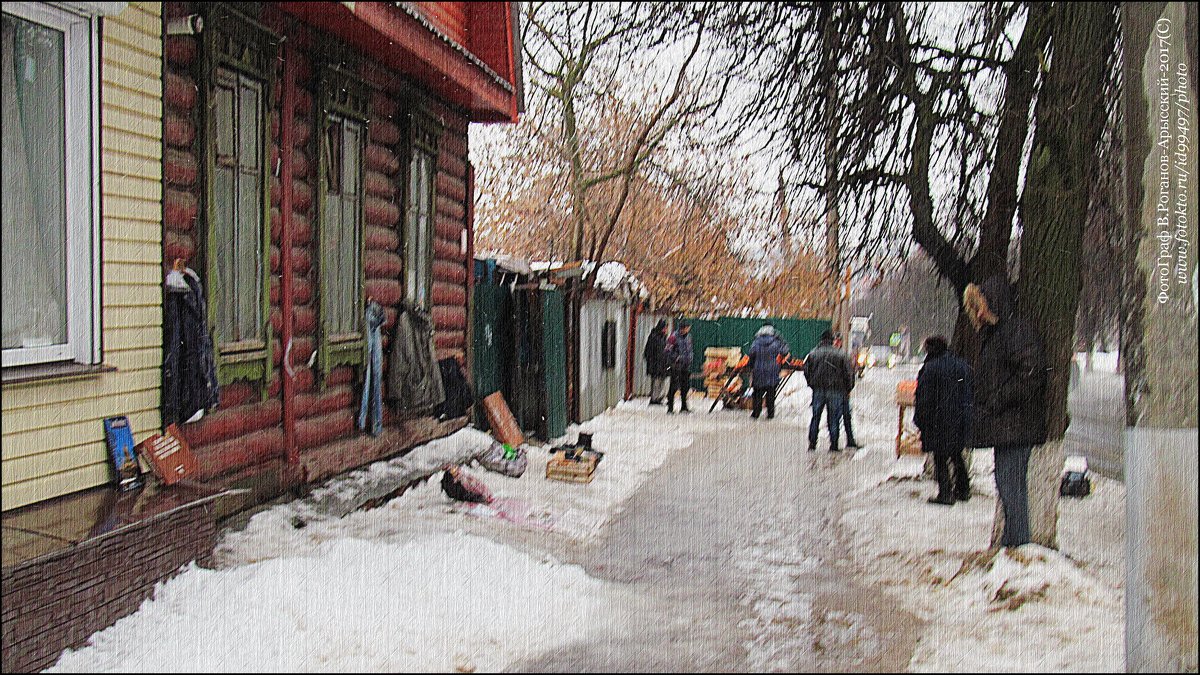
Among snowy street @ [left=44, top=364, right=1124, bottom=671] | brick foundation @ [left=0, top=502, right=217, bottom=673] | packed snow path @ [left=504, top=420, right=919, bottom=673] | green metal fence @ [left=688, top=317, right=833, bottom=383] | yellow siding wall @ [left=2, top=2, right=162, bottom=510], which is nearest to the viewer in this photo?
brick foundation @ [left=0, top=502, right=217, bottom=673]

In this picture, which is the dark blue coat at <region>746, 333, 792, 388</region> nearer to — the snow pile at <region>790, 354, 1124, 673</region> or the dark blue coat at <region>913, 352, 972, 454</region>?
the snow pile at <region>790, 354, 1124, 673</region>

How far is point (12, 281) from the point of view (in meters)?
4.21

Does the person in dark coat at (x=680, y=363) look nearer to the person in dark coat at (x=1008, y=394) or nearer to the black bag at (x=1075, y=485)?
the black bag at (x=1075, y=485)

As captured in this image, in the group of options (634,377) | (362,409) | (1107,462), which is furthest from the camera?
(634,377)

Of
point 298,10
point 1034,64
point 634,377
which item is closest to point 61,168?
point 298,10

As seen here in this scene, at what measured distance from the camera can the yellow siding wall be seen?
4.25 metres

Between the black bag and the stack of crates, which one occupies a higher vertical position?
the stack of crates

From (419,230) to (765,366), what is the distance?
299 inches

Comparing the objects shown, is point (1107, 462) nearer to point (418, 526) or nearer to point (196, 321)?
point (418, 526)

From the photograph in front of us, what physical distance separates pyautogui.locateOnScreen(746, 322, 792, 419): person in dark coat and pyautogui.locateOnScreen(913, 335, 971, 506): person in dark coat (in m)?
6.32

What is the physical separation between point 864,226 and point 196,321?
506cm

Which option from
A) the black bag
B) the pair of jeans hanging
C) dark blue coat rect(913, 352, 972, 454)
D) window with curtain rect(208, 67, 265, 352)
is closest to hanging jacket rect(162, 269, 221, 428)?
window with curtain rect(208, 67, 265, 352)

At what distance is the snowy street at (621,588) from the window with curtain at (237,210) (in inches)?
48.8

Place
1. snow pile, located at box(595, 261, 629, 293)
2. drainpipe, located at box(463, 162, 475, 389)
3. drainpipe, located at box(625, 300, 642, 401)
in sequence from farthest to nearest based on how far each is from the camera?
1. drainpipe, located at box(625, 300, 642, 401)
2. snow pile, located at box(595, 261, 629, 293)
3. drainpipe, located at box(463, 162, 475, 389)
